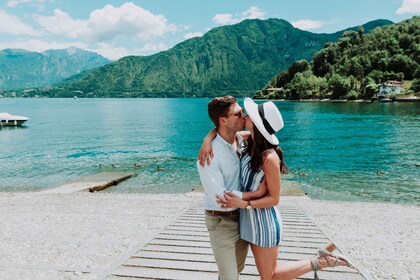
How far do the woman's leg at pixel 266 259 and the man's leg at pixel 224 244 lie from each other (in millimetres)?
280

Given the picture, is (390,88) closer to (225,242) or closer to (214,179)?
(225,242)

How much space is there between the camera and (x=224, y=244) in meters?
3.97

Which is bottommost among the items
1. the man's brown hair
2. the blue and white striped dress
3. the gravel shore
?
the gravel shore

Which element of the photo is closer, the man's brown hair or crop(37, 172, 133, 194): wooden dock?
the man's brown hair

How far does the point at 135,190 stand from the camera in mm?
21594

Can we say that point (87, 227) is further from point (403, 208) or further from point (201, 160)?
point (403, 208)

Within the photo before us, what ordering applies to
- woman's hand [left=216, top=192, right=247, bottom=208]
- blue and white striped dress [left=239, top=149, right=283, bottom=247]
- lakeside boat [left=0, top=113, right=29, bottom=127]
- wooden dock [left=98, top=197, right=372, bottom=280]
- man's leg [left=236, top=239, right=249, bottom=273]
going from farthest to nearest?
lakeside boat [left=0, top=113, right=29, bottom=127]
wooden dock [left=98, top=197, right=372, bottom=280]
man's leg [left=236, top=239, right=249, bottom=273]
blue and white striped dress [left=239, top=149, right=283, bottom=247]
woman's hand [left=216, top=192, right=247, bottom=208]

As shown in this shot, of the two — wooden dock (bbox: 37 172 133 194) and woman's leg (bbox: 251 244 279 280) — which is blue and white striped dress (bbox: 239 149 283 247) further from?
wooden dock (bbox: 37 172 133 194)

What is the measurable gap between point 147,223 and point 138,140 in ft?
139

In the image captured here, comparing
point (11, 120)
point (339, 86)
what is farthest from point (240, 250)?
point (339, 86)

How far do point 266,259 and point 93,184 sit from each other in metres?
19.1

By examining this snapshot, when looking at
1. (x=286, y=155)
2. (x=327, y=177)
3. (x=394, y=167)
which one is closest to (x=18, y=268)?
(x=327, y=177)

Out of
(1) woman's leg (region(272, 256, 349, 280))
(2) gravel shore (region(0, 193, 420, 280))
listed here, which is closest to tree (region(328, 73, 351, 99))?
(2) gravel shore (region(0, 193, 420, 280))

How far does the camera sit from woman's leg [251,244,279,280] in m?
4.07
